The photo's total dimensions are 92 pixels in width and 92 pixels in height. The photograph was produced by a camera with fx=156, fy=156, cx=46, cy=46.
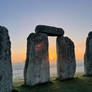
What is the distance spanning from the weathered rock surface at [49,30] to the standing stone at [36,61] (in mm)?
598

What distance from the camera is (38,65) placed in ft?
40.3

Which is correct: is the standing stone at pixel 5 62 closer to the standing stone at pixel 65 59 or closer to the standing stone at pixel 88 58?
the standing stone at pixel 65 59

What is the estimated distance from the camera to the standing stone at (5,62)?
8.63 m

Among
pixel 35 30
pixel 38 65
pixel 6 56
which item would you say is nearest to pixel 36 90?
Result: pixel 38 65

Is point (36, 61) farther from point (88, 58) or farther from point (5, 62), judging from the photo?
point (88, 58)

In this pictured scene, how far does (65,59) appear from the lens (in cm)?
1461

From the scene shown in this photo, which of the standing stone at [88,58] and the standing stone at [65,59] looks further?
the standing stone at [88,58]

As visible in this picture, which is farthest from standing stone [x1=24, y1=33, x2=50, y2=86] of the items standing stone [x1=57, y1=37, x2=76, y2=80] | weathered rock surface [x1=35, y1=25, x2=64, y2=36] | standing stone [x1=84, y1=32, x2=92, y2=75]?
standing stone [x1=84, y1=32, x2=92, y2=75]

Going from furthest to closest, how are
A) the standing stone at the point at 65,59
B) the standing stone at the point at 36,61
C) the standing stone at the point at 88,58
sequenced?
the standing stone at the point at 88,58 < the standing stone at the point at 65,59 < the standing stone at the point at 36,61

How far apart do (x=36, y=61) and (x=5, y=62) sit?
3.71 metres

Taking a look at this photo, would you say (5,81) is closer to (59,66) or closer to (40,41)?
(40,41)

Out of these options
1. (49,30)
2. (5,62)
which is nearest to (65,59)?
(49,30)

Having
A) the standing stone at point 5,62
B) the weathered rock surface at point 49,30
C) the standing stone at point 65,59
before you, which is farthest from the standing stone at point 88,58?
the standing stone at point 5,62

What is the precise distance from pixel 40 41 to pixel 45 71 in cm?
250
